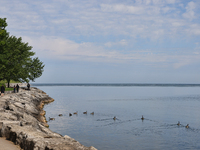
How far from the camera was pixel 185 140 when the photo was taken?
81.8ft

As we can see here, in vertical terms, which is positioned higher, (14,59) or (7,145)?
(14,59)

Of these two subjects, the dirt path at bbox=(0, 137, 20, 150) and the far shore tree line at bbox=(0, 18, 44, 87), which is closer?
the dirt path at bbox=(0, 137, 20, 150)

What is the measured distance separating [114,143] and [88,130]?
645 cm

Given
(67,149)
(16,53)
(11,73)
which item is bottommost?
(67,149)

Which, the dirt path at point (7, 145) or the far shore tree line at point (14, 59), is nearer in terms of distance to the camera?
the dirt path at point (7, 145)

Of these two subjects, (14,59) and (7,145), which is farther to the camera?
(14,59)

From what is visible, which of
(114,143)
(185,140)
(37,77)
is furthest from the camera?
(37,77)

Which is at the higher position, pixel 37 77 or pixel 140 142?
pixel 37 77

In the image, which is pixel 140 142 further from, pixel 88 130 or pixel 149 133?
pixel 88 130

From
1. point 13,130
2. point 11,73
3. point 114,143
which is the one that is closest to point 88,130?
point 114,143

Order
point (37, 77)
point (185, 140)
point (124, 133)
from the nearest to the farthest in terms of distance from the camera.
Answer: point (185, 140) → point (124, 133) → point (37, 77)

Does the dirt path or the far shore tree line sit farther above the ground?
the far shore tree line

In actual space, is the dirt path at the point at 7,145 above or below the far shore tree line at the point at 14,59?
below

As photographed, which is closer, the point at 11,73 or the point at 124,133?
the point at 124,133
